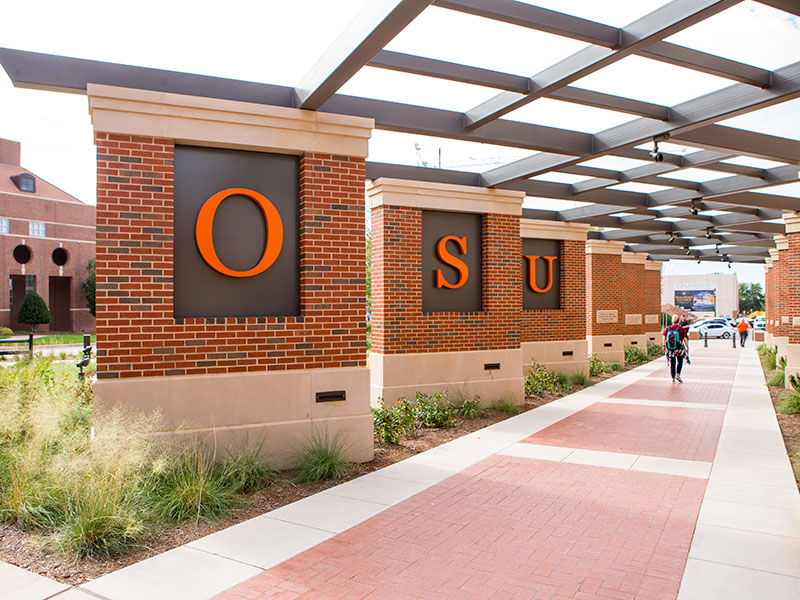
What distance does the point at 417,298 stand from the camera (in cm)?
1101

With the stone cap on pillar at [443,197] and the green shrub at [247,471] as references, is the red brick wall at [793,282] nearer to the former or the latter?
the stone cap on pillar at [443,197]

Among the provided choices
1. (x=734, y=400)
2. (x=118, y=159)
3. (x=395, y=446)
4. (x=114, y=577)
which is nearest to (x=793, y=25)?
(x=395, y=446)

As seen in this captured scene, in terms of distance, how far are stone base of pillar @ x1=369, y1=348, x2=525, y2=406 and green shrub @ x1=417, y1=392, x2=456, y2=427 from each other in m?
0.73

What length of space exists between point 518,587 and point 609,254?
17.7 meters

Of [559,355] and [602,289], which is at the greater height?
[602,289]

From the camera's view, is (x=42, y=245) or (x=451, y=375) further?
(x=42, y=245)

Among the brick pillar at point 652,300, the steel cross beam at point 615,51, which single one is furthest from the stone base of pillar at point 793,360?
the brick pillar at point 652,300

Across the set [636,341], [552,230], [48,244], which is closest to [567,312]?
[552,230]

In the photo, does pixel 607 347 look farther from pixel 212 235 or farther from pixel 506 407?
pixel 212 235

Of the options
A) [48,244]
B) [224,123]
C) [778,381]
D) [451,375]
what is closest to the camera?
[224,123]

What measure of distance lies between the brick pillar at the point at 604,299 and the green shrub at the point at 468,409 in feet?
34.1

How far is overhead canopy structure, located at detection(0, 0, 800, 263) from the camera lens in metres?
5.50

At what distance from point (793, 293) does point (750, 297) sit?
3543 inches

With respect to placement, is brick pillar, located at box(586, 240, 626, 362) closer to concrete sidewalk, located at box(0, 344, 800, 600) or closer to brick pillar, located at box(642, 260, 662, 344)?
brick pillar, located at box(642, 260, 662, 344)
